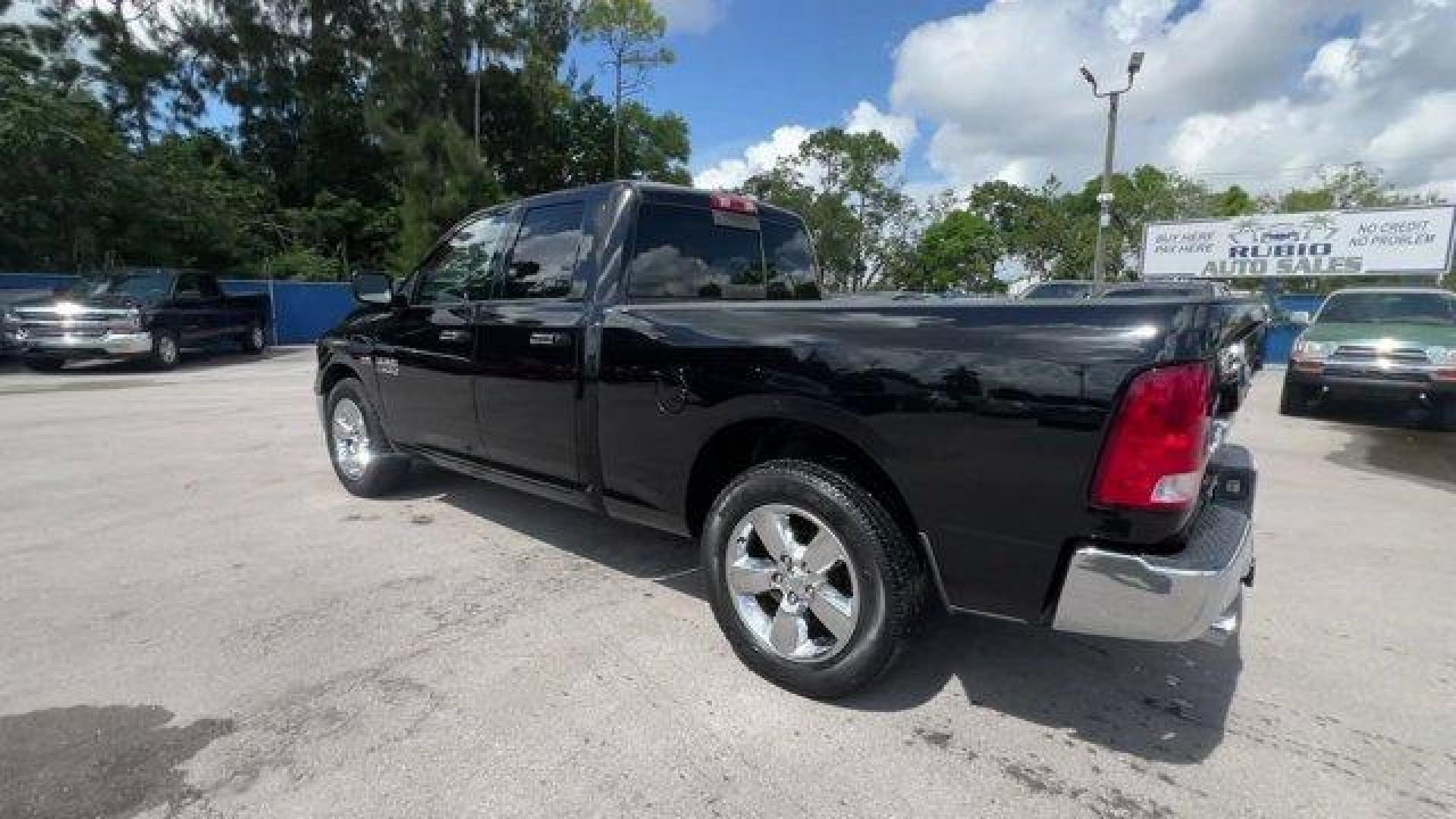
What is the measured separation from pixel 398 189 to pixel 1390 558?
32302 mm

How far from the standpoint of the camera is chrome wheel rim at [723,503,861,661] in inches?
108

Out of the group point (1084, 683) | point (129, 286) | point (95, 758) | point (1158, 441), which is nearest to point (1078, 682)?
point (1084, 683)

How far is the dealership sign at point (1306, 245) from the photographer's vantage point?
71.8 ft

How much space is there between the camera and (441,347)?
430 centimetres

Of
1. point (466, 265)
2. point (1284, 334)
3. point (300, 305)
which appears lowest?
point (1284, 334)

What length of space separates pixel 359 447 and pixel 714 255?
303 cm

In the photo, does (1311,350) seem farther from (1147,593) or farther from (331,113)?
(331,113)

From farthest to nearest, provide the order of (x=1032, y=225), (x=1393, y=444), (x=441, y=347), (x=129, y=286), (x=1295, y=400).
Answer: (x=1032, y=225) → (x=129, y=286) → (x=1295, y=400) → (x=1393, y=444) → (x=441, y=347)

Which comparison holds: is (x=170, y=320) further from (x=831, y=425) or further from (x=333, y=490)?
(x=831, y=425)

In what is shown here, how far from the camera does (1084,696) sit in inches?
113

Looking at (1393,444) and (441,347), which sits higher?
(441,347)

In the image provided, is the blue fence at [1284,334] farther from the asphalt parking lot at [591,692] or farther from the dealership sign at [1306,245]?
the asphalt parking lot at [591,692]

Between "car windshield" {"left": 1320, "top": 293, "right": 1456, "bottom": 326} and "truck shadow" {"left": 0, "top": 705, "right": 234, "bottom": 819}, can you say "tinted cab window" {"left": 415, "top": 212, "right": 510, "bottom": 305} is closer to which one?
"truck shadow" {"left": 0, "top": 705, "right": 234, "bottom": 819}

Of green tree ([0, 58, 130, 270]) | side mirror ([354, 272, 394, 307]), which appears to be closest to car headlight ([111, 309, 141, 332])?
green tree ([0, 58, 130, 270])
